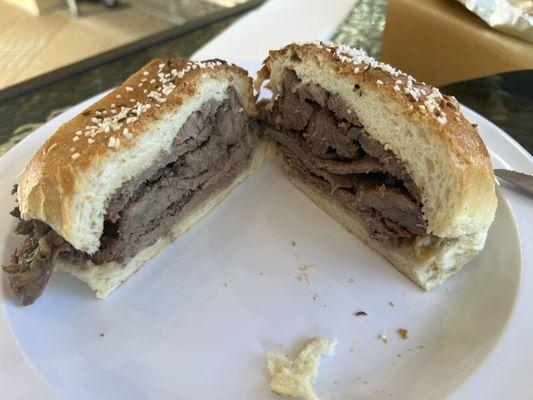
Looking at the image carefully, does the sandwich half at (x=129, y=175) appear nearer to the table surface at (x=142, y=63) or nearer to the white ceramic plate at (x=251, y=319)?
the white ceramic plate at (x=251, y=319)

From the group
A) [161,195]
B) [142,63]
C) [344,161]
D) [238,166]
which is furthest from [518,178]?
[142,63]

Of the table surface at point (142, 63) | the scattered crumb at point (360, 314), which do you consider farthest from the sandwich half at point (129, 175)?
the table surface at point (142, 63)

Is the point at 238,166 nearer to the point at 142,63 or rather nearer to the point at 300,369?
the point at 300,369

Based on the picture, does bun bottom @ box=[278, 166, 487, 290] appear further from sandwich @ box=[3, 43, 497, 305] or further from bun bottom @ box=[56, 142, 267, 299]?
bun bottom @ box=[56, 142, 267, 299]

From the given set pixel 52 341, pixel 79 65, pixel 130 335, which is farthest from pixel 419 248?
pixel 79 65

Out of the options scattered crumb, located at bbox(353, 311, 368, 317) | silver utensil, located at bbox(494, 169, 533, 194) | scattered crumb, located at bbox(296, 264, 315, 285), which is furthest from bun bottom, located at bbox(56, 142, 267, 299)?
silver utensil, located at bbox(494, 169, 533, 194)

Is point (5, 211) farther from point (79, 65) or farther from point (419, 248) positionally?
point (419, 248)
